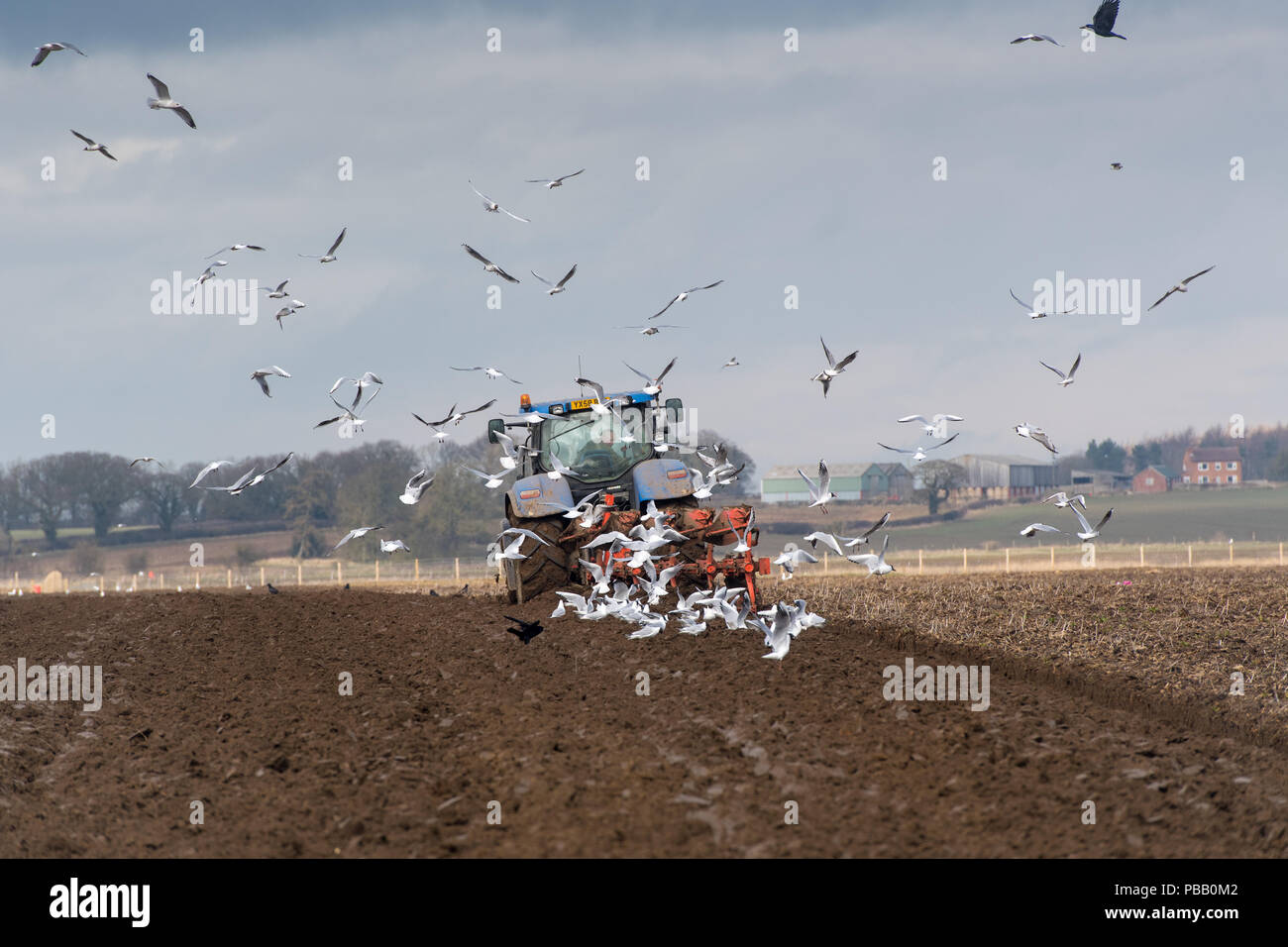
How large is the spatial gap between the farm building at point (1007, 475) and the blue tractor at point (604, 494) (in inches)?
2561

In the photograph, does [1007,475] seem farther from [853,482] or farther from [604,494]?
[604,494]

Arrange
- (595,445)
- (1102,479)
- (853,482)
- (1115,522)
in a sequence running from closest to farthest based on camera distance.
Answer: (595,445), (1115,522), (853,482), (1102,479)

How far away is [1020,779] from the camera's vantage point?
6.70m

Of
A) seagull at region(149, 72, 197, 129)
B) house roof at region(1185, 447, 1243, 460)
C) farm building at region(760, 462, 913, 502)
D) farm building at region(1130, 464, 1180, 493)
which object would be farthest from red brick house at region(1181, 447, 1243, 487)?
seagull at region(149, 72, 197, 129)

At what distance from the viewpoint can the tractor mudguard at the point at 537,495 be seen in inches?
565

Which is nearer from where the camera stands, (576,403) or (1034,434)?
(1034,434)

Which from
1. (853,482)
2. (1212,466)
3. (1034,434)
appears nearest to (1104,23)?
(1034,434)

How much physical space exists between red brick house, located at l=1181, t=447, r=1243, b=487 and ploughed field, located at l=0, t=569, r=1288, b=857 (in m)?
87.1

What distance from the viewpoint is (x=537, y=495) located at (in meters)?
14.5

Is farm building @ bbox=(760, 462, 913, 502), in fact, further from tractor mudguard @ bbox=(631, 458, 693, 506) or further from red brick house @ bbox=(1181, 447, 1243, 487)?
tractor mudguard @ bbox=(631, 458, 693, 506)

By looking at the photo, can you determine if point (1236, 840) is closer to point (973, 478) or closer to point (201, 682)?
point (201, 682)

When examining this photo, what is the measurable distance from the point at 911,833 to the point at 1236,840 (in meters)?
1.84

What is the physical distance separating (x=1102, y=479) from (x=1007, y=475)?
11.7 metres
